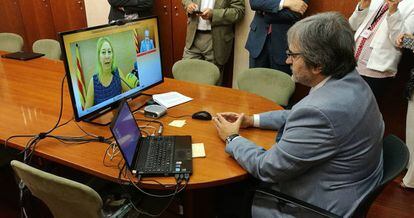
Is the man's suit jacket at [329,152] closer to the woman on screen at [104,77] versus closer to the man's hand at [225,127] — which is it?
the man's hand at [225,127]

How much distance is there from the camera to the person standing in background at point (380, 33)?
2145 mm

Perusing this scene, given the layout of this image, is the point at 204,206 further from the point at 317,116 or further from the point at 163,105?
the point at 317,116

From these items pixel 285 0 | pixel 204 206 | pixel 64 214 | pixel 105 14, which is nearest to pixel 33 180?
pixel 64 214

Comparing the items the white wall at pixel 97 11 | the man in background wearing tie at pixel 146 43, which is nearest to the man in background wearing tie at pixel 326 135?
the man in background wearing tie at pixel 146 43

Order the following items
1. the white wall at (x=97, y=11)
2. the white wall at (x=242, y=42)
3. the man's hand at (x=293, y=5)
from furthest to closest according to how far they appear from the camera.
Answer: the white wall at (x=97, y=11) → the white wall at (x=242, y=42) → the man's hand at (x=293, y=5)

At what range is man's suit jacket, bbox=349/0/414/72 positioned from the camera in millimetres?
2141

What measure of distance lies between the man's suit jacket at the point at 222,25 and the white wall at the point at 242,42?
96mm

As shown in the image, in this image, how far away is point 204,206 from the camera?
180cm

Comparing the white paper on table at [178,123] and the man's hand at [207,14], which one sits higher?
the man's hand at [207,14]

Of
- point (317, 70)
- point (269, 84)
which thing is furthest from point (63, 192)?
point (269, 84)

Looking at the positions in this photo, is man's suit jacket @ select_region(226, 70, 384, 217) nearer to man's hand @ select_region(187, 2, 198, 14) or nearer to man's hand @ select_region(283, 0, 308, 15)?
man's hand @ select_region(283, 0, 308, 15)

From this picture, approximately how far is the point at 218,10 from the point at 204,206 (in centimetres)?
195

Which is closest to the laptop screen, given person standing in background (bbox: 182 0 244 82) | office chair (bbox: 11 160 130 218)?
office chair (bbox: 11 160 130 218)

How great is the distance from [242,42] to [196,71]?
1.14 m
